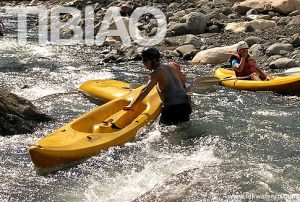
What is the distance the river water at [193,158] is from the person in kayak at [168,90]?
0.62 ft

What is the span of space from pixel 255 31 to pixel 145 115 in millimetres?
8736

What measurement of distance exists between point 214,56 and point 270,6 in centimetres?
627

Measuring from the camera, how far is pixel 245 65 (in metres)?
9.64

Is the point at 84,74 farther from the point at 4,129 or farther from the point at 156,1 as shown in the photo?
the point at 156,1

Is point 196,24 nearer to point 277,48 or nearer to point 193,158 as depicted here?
point 277,48

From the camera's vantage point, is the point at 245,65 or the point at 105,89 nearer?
the point at 105,89

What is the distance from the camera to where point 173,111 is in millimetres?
7215

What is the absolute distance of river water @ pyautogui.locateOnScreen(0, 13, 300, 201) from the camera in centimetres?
529

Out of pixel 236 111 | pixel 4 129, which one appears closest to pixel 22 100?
pixel 4 129

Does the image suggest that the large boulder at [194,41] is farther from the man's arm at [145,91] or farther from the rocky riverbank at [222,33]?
the man's arm at [145,91]

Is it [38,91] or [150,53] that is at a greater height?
[150,53]

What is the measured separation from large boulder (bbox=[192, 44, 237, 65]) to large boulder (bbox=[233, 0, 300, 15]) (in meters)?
5.54

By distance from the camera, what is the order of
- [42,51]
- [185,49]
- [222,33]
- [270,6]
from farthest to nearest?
[270,6]
[42,51]
[222,33]
[185,49]

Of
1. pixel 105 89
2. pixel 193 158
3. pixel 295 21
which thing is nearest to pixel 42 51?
pixel 105 89
